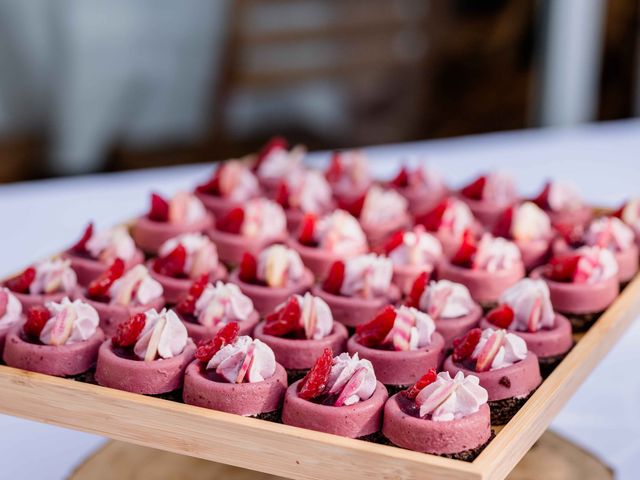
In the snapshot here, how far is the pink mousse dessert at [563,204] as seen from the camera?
2.93m

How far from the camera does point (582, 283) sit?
7.93ft

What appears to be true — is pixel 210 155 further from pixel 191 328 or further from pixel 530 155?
pixel 191 328

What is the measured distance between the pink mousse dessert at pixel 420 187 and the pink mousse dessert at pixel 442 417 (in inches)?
50.4

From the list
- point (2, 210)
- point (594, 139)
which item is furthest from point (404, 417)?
point (594, 139)

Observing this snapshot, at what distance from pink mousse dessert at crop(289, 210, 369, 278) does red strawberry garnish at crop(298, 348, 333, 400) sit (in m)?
0.75

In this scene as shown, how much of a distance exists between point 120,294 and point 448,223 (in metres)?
0.91

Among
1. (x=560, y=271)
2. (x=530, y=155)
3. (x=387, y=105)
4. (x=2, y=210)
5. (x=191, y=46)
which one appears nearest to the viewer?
(x=560, y=271)

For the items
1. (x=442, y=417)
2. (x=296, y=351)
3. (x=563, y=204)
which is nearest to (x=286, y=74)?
(x=563, y=204)

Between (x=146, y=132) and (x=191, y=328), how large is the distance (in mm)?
3142

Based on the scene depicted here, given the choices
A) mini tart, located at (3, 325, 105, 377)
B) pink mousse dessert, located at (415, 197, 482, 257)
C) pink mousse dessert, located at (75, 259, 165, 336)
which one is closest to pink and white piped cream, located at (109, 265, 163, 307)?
pink mousse dessert, located at (75, 259, 165, 336)

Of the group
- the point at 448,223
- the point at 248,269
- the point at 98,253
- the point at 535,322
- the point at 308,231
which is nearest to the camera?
the point at 535,322

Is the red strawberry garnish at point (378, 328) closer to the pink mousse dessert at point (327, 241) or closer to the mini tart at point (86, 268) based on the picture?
the pink mousse dessert at point (327, 241)

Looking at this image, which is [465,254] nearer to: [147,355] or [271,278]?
[271,278]

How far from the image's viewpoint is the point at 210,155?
5332 mm
